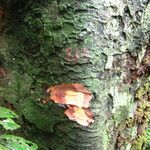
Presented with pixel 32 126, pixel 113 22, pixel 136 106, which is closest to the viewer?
pixel 113 22

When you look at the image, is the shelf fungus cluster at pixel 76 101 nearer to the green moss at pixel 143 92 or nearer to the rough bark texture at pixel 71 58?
the rough bark texture at pixel 71 58

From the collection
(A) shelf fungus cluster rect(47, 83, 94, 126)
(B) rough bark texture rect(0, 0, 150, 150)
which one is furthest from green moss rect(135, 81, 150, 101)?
(A) shelf fungus cluster rect(47, 83, 94, 126)

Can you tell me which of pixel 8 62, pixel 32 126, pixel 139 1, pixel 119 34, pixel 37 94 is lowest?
pixel 32 126

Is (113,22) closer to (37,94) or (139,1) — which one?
(139,1)

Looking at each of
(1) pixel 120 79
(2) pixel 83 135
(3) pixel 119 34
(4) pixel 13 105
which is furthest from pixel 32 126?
(3) pixel 119 34

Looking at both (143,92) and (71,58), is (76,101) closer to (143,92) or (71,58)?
(71,58)

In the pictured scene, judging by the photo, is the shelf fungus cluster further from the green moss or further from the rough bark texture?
the green moss
